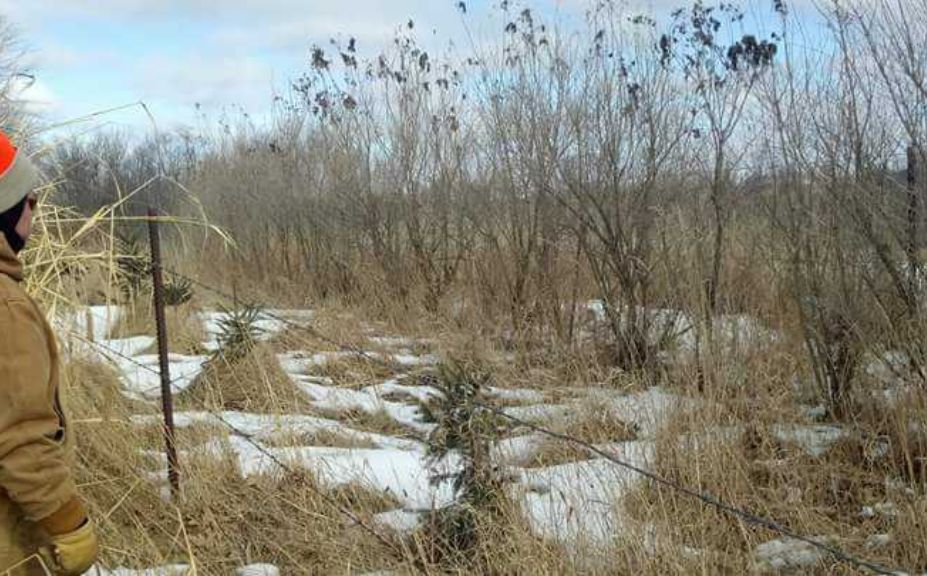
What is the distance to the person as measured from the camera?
193 cm

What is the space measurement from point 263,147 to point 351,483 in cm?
1087

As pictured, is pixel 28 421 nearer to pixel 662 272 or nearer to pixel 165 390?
pixel 165 390

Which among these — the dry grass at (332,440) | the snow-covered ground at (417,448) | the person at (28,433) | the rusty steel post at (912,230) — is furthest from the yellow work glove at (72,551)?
the rusty steel post at (912,230)

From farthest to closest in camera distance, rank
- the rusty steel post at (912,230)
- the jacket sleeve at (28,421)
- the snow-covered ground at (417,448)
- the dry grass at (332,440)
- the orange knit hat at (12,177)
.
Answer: the dry grass at (332,440)
the rusty steel post at (912,230)
the snow-covered ground at (417,448)
the orange knit hat at (12,177)
the jacket sleeve at (28,421)

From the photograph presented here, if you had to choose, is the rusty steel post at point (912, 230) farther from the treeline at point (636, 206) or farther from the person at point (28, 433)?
the person at point (28, 433)

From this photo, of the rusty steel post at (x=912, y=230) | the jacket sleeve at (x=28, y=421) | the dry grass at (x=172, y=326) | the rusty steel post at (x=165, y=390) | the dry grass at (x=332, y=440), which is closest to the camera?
the jacket sleeve at (x=28, y=421)

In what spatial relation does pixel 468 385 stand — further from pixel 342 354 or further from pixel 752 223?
pixel 342 354

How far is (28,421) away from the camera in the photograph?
6.46 ft

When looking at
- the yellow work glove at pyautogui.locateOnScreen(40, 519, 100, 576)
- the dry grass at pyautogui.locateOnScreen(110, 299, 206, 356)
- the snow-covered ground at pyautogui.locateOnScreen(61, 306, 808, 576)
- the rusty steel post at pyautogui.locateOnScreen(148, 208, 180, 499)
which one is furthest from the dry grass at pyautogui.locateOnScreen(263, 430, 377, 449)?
the dry grass at pyautogui.locateOnScreen(110, 299, 206, 356)

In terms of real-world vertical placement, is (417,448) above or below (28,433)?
below

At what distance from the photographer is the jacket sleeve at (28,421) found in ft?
6.32

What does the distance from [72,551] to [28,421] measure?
0.35m

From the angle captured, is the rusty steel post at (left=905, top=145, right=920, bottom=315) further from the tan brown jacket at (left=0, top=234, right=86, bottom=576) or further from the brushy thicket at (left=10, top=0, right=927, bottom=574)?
the tan brown jacket at (left=0, top=234, right=86, bottom=576)

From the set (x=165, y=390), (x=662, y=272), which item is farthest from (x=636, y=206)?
(x=165, y=390)
